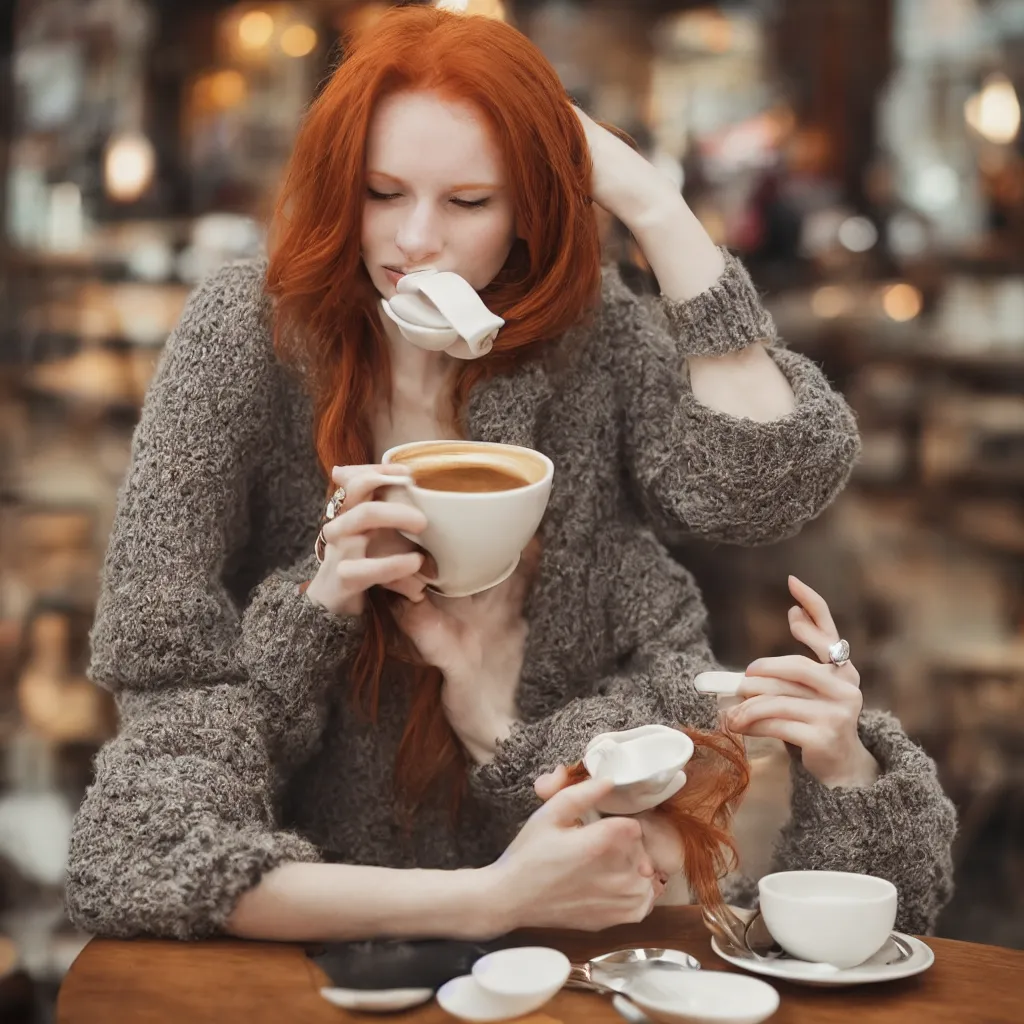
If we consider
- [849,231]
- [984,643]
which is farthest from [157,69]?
[984,643]

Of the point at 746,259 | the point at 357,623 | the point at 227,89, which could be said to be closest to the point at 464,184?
the point at 357,623

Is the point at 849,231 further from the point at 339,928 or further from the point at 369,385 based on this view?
the point at 339,928

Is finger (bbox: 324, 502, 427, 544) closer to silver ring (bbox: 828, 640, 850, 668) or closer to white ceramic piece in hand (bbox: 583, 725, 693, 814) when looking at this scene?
white ceramic piece in hand (bbox: 583, 725, 693, 814)

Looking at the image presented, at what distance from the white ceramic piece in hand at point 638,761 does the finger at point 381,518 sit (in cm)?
24

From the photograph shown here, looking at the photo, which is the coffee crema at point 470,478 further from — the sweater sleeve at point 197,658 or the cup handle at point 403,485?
the sweater sleeve at point 197,658

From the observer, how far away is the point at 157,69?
459 centimetres

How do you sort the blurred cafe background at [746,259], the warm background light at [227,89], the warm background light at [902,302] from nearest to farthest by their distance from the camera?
the blurred cafe background at [746,259]
the warm background light at [227,89]
the warm background light at [902,302]

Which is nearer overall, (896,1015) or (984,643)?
(896,1015)

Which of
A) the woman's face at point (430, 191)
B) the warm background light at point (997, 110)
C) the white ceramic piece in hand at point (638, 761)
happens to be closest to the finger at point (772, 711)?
the white ceramic piece in hand at point (638, 761)

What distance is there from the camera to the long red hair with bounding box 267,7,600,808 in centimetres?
135

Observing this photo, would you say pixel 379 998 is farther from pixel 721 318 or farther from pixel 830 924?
pixel 721 318

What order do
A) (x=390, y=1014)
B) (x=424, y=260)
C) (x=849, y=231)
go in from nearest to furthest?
(x=390, y=1014) → (x=424, y=260) → (x=849, y=231)

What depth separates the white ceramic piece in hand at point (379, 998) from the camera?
1078mm

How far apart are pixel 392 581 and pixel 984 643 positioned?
296 cm
